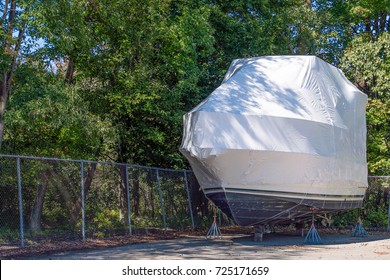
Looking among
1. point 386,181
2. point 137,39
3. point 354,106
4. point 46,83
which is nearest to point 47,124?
point 46,83

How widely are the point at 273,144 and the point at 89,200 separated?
612 centimetres

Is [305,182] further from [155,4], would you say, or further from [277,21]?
[277,21]

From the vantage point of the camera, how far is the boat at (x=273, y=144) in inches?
691

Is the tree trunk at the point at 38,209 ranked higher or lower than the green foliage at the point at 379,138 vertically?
lower

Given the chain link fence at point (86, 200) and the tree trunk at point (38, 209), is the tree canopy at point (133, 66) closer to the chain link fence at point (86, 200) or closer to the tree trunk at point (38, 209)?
the chain link fence at point (86, 200)

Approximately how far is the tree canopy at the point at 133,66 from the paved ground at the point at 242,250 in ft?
14.8

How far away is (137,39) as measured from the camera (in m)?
22.4

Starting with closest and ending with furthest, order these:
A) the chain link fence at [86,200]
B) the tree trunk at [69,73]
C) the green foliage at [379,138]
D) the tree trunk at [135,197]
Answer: the chain link fence at [86,200] < the tree trunk at [135,197] < the tree trunk at [69,73] < the green foliage at [379,138]

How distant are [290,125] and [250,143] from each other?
140 cm

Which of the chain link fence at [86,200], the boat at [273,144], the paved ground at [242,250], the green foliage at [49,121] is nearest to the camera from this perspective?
the paved ground at [242,250]

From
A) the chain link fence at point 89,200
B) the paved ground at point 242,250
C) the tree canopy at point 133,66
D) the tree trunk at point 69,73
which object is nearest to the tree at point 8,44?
the tree canopy at point 133,66

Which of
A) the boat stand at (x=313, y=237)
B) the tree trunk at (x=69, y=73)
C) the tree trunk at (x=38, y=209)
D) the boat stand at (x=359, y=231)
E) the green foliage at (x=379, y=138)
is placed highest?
the tree trunk at (x=69, y=73)

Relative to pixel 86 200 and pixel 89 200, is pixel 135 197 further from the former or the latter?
pixel 86 200

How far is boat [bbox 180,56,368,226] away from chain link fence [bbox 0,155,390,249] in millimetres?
3085
